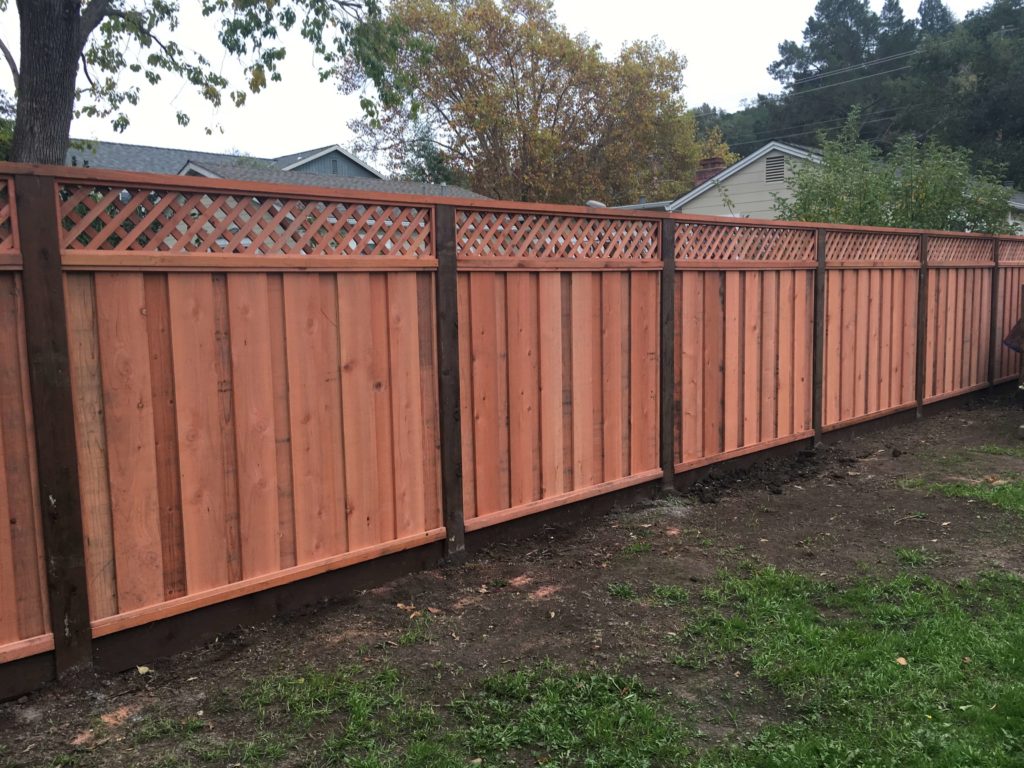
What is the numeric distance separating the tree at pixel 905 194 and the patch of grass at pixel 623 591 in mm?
7676

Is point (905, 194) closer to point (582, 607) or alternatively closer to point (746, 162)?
point (582, 607)

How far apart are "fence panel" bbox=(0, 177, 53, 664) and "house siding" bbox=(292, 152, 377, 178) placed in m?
25.9

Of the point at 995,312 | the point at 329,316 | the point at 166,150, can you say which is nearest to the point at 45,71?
the point at 329,316

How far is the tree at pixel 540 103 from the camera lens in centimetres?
2661

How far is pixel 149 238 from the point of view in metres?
2.86

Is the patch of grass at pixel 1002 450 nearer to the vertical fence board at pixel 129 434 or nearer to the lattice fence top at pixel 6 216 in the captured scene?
the vertical fence board at pixel 129 434

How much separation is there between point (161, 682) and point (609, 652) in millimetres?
1593

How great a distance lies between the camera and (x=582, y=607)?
A: 3482 millimetres

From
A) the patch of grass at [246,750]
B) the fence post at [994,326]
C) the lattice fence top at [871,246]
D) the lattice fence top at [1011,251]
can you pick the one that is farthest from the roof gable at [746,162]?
the patch of grass at [246,750]

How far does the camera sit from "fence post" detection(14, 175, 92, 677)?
2.56 metres

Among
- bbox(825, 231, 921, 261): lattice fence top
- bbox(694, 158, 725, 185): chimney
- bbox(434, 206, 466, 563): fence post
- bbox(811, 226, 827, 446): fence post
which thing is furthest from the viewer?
bbox(694, 158, 725, 185): chimney

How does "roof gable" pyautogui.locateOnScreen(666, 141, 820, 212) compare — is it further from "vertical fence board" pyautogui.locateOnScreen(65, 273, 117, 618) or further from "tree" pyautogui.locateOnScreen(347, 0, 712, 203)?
"vertical fence board" pyautogui.locateOnScreen(65, 273, 117, 618)

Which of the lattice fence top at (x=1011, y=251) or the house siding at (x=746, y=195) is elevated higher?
the house siding at (x=746, y=195)

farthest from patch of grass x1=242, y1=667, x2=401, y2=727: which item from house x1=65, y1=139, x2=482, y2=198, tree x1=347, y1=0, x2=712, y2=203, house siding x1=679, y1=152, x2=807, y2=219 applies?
tree x1=347, y1=0, x2=712, y2=203
